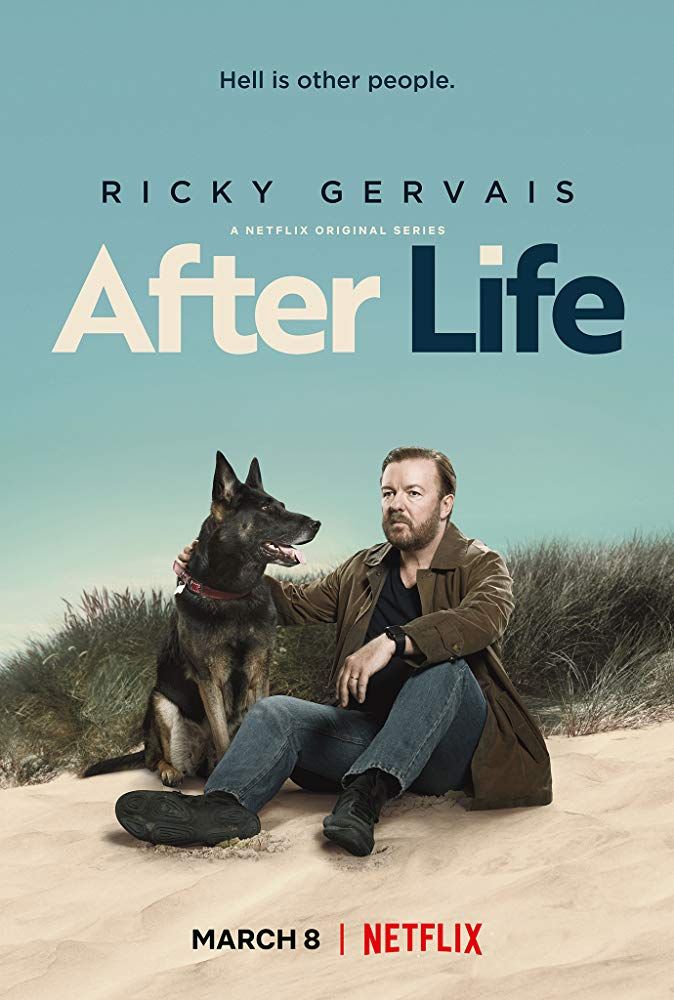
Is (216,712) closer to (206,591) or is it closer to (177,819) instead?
(206,591)

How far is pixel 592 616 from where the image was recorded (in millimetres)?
7203

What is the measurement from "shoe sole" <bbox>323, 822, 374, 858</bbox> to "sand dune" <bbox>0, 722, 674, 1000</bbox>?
0.14 ft

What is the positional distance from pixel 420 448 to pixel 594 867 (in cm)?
165

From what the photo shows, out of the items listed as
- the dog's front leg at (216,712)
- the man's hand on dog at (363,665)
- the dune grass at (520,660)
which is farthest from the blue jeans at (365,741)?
the dune grass at (520,660)

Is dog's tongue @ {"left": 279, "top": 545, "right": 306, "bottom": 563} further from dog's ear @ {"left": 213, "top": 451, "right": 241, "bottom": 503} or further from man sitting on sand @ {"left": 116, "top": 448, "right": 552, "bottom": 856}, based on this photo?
dog's ear @ {"left": 213, "top": 451, "right": 241, "bottom": 503}

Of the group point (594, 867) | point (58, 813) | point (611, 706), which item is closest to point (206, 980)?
point (594, 867)

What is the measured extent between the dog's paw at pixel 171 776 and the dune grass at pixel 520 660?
107 centimetres

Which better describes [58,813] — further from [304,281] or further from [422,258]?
[422,258]

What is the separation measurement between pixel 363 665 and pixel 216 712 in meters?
0.96

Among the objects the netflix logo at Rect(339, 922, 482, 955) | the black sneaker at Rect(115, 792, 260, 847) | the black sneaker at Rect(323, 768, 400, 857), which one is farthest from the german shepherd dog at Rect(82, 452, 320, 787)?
the netflix logo at Rect(339, 922, 482, 955)

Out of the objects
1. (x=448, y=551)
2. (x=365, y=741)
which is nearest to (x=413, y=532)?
(x=448, y=551)

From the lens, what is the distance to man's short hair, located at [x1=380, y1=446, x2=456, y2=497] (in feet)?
13.5

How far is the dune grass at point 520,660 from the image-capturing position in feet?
18.8

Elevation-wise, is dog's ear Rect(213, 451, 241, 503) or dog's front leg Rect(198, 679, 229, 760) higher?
dog's ear Rect(213, 451, 241, 503)
